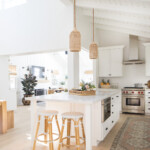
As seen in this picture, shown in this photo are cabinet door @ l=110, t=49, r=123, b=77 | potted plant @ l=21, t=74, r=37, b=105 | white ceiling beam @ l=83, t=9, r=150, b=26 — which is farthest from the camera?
potted plant @ l=21, t=74, r=37, b=105

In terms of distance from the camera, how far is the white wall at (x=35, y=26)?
4.18 m

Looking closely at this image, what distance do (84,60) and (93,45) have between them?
6686 mm

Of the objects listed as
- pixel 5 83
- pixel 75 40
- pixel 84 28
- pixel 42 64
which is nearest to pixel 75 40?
pixel 75 40

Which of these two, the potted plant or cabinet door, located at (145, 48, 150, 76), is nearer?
cabinet door, located at (145, 48, 150, 76)

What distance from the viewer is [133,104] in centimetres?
569

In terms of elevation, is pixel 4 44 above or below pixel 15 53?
above

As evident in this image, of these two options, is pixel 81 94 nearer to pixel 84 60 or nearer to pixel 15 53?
pixel 15 53

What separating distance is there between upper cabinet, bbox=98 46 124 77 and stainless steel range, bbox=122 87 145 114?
766mm

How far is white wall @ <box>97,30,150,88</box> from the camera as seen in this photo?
607 cm

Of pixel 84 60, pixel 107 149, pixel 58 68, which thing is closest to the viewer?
pixel 107 149

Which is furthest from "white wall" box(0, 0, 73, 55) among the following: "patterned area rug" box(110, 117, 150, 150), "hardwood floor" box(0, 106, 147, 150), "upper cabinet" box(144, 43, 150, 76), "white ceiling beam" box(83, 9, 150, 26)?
"upper cabinet" box(144, 43, 150, 76)

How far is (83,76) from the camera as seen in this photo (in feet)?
34.0

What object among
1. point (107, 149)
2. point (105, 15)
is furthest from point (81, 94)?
point (105, 15)

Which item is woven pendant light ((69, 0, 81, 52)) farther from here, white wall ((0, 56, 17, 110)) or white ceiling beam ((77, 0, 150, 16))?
white wall ((0, 56, 17, 110))
